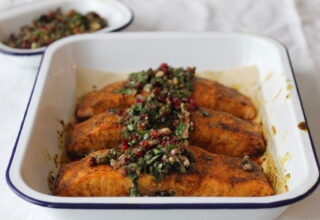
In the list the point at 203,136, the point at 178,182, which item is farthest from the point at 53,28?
the point at 178,182

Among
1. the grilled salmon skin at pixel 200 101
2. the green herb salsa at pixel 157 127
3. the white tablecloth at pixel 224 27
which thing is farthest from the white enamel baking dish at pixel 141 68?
the white tablecloth at pixel 224 27

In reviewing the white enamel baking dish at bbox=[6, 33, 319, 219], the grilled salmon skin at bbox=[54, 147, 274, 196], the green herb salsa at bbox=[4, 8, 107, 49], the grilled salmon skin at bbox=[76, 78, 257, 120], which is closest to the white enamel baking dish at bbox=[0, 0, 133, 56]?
the green herb salsa at bbox=[4, 8, 107, 49]

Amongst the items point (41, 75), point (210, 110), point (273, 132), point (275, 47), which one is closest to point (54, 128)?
point (41, 75)

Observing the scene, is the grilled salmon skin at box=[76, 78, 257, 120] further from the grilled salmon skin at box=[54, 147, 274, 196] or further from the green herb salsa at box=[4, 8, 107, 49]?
the green herb salsa at box=[4, 8, 107, 49]

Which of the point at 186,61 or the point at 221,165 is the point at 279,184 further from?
the point at 186,61

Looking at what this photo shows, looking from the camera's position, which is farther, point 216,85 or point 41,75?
point 216,85

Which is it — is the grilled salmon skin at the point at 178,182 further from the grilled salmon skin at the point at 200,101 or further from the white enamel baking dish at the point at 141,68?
the grilled salmon skin at the point at 200,101
